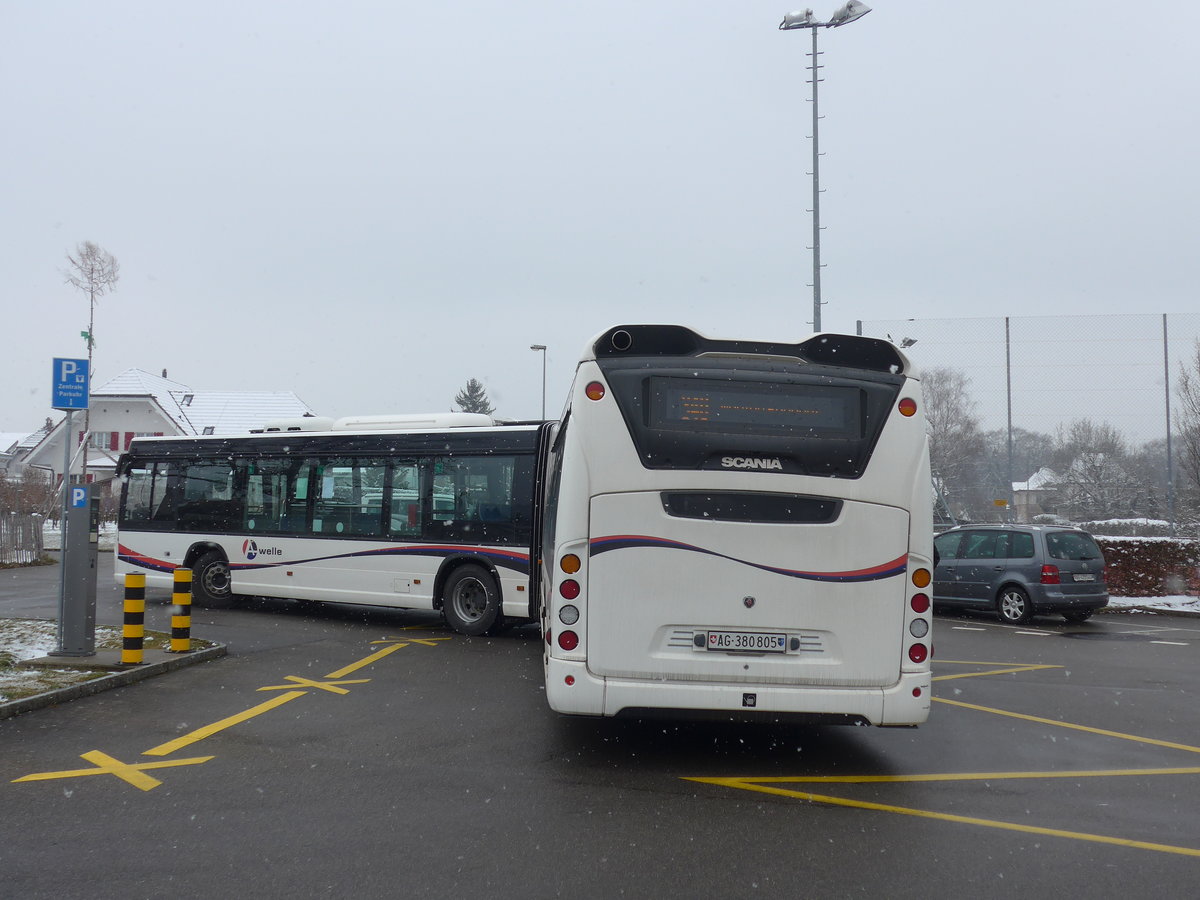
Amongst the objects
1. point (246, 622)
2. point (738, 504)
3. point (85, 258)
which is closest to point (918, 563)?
point (738, 504)

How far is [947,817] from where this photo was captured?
571 cm

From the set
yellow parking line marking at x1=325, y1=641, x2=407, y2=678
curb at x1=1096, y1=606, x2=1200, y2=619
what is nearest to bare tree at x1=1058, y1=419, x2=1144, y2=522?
curb at x1=1096, y1=606, x2=1200, y2=619

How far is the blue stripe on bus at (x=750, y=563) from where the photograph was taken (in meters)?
6.62

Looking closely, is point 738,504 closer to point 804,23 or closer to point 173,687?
point 173,687

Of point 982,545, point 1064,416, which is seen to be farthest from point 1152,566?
point 982,545

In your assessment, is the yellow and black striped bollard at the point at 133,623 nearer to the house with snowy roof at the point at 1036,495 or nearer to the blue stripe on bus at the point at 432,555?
the blue stripe on bus at the point at 432,555

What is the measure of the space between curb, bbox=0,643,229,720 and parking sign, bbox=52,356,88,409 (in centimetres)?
276

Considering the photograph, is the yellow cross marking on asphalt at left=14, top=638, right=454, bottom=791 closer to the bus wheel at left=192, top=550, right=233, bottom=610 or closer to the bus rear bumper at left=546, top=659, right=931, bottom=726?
the bus rear bumper at left=546, top=659, right=931, bottom=726

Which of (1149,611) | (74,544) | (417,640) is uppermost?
(74,544)

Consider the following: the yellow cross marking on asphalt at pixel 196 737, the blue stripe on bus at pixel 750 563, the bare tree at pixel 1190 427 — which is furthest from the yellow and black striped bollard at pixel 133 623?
the bare tree at pixel 1190 427

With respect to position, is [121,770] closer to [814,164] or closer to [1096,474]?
[814,164]

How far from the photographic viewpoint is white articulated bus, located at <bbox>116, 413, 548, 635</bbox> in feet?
44.9

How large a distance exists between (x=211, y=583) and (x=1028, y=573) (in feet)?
44.6

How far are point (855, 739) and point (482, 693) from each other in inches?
133
